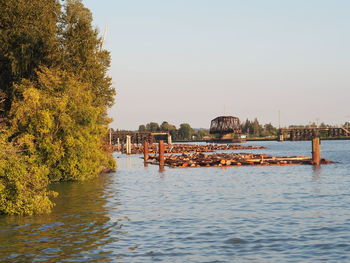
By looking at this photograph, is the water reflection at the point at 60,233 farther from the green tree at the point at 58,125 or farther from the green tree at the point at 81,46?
the green tree at the point at 81,46

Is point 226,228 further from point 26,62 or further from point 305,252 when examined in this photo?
point 26,62

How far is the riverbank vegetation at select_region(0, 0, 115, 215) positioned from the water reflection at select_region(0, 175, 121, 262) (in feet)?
30.0

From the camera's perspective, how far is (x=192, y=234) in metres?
21.0

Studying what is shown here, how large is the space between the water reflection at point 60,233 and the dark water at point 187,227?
1.4 inches

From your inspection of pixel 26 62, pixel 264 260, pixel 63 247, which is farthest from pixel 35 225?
pixel 26 62

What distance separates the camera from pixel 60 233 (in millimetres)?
21156

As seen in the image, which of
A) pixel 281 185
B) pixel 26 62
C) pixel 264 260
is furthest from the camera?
pixel 26 62

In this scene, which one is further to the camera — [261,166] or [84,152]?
[261,166]

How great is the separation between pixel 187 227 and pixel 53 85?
25340mm

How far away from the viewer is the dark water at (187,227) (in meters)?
17.6

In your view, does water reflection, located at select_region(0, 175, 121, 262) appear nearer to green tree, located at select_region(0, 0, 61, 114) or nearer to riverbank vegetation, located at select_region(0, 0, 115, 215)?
riverbank vegetation, located at select_region(0, 0, 115, 215)

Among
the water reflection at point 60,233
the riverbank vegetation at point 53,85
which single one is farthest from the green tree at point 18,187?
the riverbank vegetation at point 53,85

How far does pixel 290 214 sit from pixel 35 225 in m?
12.3

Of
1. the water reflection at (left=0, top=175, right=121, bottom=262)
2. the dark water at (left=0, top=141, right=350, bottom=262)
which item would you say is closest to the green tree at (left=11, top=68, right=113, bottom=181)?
the dark water at (left=0, top=141, right=350, bottom=262)
